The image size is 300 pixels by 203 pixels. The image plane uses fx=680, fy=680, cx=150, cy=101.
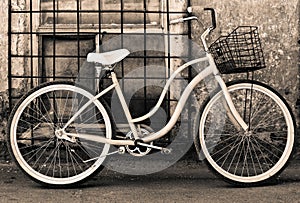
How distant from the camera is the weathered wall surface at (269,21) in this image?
600 cm

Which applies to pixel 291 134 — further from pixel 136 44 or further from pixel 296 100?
pixel 136 44

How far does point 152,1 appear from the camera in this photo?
6.11 metres

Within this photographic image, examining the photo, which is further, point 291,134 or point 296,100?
point 296,100

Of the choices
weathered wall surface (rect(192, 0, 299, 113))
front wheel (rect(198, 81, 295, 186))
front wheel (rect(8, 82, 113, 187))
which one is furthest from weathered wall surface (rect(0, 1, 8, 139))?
front wheel (rect(198, 81, 295, 186))

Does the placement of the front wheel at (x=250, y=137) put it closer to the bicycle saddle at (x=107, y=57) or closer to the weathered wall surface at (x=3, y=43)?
the bicycle saddle at (x=107, y=57)

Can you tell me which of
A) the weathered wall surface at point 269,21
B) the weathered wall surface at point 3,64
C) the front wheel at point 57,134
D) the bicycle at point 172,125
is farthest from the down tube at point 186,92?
the weathered wall surface at point 3,64

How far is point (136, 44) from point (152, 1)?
16.3 inches

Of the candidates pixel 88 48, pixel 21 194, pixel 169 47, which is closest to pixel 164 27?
pixel 169 47

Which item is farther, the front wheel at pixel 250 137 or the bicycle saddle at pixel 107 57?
the front wheel at pixel 250 137

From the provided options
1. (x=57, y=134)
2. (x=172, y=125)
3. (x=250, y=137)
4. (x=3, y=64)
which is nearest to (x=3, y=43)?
(x=3, y=64)

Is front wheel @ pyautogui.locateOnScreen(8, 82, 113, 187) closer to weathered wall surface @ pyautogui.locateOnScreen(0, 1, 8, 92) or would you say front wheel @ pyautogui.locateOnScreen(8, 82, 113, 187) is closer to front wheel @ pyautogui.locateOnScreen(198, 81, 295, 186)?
weathered wall surface @ pyautogui.locateOnScreen(0, 1, 8, 92)

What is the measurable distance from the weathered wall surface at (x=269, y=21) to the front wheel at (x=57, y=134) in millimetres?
1329

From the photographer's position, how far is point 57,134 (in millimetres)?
5125

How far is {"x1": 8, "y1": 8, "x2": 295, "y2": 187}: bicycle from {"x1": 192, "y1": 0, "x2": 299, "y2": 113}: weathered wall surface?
136 millimetres
